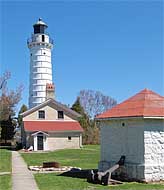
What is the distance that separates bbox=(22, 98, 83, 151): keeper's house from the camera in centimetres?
4178

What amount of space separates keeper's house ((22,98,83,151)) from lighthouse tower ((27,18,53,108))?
605 cm

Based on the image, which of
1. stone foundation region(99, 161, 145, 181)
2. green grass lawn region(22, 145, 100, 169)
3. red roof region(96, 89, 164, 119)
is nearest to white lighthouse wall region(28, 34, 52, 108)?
green grass lawn region(22, 145, 100, 169)

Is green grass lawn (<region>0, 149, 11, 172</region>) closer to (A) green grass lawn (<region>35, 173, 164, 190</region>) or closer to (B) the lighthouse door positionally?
(A) green grass lawn (<region>35, 173, 164, 190</region>)

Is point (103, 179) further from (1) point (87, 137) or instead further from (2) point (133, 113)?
(1) point (87, 137)

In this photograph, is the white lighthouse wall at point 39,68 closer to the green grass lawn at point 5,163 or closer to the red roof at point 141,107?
the green grass lawn at point 5,163

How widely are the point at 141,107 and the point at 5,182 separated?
19.3 feet

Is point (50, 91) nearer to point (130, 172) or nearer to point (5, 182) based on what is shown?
point (130, 172)

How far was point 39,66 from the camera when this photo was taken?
51375 millimetres

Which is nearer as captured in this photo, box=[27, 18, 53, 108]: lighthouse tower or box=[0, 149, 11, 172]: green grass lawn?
box=[0, 149, 11, 172]: green grass lawn

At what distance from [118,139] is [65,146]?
92.1ft

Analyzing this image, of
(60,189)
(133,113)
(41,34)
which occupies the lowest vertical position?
(60,189)

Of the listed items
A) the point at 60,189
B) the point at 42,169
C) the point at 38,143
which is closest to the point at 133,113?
the point at 60,189

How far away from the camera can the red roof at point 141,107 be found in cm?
1475

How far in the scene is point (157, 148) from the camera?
14.6 meters
